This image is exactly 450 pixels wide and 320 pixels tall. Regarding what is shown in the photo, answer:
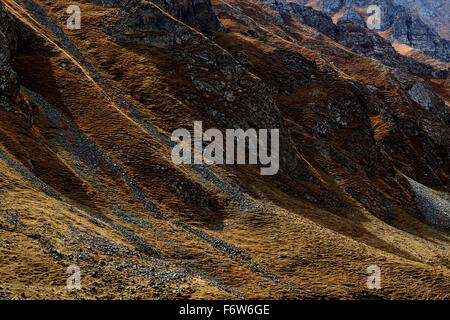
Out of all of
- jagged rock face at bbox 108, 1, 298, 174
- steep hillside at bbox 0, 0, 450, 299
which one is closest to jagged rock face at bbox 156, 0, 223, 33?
steep hillside at bbox 0, 0, 450, 299

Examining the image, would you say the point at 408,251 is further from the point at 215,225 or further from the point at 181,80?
the point at 181,80

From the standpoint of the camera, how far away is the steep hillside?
32.8 metres

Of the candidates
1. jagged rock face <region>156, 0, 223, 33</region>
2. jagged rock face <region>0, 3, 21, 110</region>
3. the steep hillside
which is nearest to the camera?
the steep hillside

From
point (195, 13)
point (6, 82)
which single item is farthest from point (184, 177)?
point (195, 13)

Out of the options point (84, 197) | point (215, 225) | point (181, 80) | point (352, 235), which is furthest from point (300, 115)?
point (84, 197)

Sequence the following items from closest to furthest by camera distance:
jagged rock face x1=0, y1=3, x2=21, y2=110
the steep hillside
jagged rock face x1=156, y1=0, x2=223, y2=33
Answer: the steep hillside < jagged rock face x1=0, y1=3, x2=21, y2=110 < jagged rock face x1=156, y1=0, x2=223, y2=33

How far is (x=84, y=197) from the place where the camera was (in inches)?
1699

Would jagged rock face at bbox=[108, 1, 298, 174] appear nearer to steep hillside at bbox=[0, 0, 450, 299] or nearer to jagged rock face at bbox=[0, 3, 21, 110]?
steep hillside at bbox=[0, 0, 450, 299]

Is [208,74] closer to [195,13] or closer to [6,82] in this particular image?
[6,82]

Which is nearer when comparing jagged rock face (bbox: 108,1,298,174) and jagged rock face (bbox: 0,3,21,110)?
jagged rock face (bbox: 0,3,21,110)

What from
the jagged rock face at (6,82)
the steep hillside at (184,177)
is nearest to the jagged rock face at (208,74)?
the steep hillside at (184,177)

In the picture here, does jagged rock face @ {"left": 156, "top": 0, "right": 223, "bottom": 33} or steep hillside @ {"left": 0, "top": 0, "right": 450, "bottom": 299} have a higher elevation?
jagged rock face @ {"left": 156, "top": 0, "right": 223, "bottom": 33}

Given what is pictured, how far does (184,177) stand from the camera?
5444 centimetres
